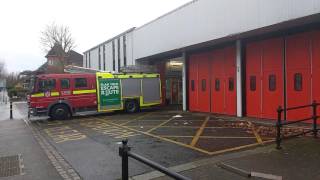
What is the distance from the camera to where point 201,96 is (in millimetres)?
21531

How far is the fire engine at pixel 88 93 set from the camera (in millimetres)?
20047

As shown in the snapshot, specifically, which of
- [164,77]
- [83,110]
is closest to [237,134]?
[83,110]

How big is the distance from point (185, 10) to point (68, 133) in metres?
9.53

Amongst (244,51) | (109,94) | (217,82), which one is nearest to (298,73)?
(244,51)

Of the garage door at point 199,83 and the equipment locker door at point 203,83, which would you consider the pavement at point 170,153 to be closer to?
the equipment locker door at point 203,83

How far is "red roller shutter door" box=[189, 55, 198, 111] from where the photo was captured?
2208cm

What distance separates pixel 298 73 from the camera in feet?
48.3

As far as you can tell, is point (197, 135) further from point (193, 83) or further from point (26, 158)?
point (193, 83)

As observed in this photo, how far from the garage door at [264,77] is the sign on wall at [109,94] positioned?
27.2ft

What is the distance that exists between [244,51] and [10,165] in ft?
39.8

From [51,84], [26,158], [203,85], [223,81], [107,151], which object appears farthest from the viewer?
[203,85]

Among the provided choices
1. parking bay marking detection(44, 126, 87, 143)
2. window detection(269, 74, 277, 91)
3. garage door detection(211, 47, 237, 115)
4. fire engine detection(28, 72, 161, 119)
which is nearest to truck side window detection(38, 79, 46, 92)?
fire engine detection(28, 72, 161, 119)

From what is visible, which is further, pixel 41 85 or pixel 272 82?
pixel 41 85

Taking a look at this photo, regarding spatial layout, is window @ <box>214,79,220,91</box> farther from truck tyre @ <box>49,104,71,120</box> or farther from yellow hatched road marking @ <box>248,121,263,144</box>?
truck tyre @ <box>49,104,71,120</box>
